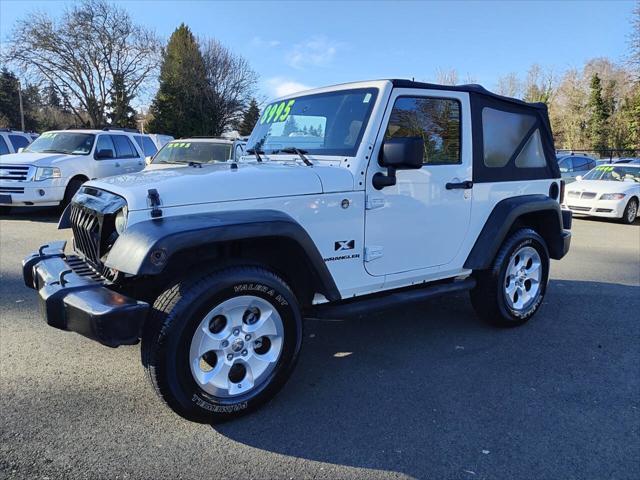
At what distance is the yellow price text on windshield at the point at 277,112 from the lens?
4277 mm

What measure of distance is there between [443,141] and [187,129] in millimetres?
42451

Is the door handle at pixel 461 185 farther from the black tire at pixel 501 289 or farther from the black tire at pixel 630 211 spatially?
the black tire at pixel 630 211

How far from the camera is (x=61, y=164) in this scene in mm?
10305

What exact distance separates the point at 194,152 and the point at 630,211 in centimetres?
1062

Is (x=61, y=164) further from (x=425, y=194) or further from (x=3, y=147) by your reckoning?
(x=425, y=194)

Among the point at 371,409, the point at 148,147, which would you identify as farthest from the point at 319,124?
the point at 148,147

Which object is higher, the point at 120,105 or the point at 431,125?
the point at 120,105

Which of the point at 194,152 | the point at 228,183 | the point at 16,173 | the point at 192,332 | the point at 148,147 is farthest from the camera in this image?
the point at 148,147

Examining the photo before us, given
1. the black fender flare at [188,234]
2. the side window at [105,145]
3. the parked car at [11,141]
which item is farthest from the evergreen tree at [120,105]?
the black fender flare at [188,234]

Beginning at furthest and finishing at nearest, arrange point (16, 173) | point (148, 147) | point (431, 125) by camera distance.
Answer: point (148, 147) → point (16, 173) → point (431, 125)

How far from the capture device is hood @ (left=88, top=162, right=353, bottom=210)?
2.87m

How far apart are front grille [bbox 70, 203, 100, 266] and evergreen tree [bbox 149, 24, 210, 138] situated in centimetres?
4149

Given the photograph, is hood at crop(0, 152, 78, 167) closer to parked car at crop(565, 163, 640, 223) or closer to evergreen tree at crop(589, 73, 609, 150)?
parked car at crop(565, 163, 640, 223)

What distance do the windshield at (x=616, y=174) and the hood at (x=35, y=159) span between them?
43.0 ft
